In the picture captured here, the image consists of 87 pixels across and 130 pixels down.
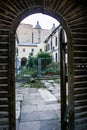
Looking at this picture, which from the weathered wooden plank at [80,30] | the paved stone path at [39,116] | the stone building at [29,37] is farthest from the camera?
the stone building at [29,37]

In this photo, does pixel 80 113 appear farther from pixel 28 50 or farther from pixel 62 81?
pixel 28 50

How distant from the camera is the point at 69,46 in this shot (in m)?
4.41

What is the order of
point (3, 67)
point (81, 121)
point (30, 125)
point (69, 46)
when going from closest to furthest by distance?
point (3, 67) < point (69, 46) < point (81, 121) < point (30, 125)

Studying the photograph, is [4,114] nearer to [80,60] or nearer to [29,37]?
[80,60]

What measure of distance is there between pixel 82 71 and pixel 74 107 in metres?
0.76

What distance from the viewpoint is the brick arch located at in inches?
165

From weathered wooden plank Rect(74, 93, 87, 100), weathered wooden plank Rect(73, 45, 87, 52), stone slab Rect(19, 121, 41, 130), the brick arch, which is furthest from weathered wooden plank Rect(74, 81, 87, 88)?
stone slab Rect(19, 121, 41, 130)

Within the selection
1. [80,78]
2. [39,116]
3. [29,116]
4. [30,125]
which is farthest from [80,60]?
[29,116]

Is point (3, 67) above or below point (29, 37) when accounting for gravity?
below

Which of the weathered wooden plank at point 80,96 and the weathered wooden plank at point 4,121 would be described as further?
the weathered wooden plank at point 80,96

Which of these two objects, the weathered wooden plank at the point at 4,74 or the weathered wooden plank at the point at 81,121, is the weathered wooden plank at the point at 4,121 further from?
the weathered wooden plank at the point at 81,121

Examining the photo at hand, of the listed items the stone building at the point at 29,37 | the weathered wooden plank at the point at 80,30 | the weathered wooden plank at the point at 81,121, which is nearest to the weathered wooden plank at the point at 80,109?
the weathered wooden plank at the point at 81,121

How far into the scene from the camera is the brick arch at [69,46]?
4.20m

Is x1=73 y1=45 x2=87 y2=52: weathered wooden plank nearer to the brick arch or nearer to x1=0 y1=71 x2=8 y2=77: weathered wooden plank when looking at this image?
the brick arch
